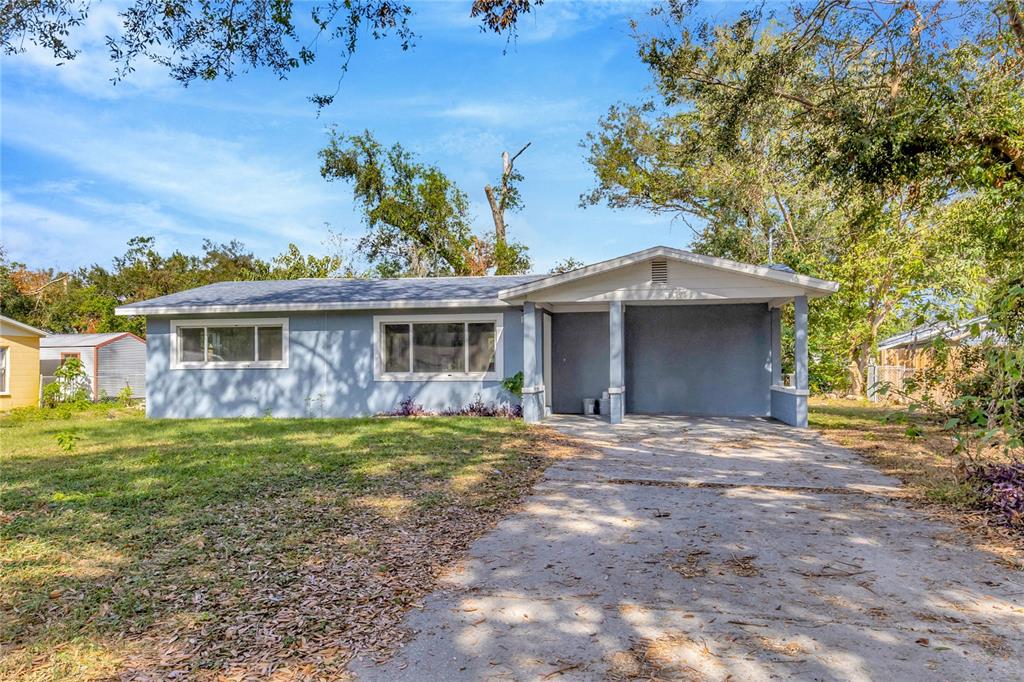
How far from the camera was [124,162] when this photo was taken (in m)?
13.7

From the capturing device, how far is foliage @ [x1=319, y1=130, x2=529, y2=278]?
2531 cm

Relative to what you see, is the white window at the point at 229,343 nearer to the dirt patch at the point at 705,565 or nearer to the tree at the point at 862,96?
the tree at the point at 862,96

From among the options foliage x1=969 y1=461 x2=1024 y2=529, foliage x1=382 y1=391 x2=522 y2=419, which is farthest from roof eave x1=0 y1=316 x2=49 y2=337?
foliage x1=969 y1=461 x2=1024 y2=529

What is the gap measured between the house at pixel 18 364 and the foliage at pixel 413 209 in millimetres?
12442

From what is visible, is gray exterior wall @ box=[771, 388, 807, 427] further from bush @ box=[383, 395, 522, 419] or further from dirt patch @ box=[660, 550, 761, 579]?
dirt patch @ box=[660, 550, 761, 579]

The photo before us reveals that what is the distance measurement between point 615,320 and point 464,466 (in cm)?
491

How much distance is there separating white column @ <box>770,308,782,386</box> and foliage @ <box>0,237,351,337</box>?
20.6 meters

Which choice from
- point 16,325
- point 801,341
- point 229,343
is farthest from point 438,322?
point 16,325

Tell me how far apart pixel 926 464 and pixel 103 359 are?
2254 centimetres

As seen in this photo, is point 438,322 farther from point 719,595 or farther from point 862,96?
point 719,595

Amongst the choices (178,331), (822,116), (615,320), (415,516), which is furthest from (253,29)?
(178,331)

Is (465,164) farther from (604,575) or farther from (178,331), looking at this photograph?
(604,575)

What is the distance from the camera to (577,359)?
1363 centimetres

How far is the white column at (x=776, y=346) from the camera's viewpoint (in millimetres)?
12500
